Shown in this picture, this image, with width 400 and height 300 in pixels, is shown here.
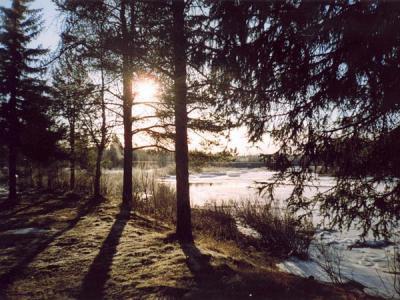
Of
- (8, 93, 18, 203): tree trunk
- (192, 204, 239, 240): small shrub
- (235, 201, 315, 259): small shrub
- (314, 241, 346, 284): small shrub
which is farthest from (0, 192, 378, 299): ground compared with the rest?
(8, 93, 18, 203): tree trunk

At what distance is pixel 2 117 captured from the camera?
1308 centimetres

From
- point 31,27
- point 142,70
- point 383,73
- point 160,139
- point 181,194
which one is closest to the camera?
point 383,73

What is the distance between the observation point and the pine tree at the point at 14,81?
13.0 meters

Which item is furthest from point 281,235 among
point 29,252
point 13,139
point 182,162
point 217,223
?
point 13,139

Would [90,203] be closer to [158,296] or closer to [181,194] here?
[181,194]

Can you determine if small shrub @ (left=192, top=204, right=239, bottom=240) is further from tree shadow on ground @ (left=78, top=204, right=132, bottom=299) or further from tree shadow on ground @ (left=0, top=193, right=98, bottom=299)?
tree shadow on ground @ (left=0, top=193, right=98, bottom=299)

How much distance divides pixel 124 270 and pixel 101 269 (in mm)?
335

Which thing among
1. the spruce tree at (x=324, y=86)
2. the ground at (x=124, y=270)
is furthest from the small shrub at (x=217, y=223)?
the spruce tree at (x=324, y=86)

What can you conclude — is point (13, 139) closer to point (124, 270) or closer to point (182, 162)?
point (182, 162)

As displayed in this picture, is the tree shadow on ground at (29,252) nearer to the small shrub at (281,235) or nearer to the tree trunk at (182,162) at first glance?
the tree trunk at (182,162)

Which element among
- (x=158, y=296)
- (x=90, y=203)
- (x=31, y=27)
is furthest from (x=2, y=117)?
(x=158, y=296)

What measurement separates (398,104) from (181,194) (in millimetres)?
4380

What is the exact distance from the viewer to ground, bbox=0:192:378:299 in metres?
4.30

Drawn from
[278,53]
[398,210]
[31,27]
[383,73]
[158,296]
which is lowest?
[158,296]
